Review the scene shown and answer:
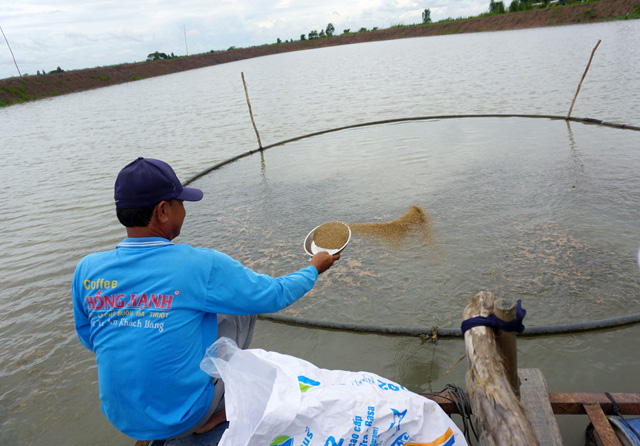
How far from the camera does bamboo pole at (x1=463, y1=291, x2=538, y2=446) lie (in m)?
1.48

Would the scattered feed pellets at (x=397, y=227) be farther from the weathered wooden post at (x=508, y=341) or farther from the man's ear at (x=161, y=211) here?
the man's ear at (x=161, y=211)

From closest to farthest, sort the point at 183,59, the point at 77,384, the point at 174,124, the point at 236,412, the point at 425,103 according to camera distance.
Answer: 1. the point at 236,412
2. the point at 77,384
3. the point at 425,103
4. the point at 174,124
5. the point at 183,59

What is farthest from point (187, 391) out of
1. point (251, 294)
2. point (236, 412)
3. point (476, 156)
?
point (476, 156)

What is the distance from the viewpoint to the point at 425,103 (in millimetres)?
12242

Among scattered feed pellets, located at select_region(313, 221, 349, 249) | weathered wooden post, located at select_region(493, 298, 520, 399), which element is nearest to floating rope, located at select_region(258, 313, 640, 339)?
scattered feed pellets, located at select_region(313, 221, 349, 249)

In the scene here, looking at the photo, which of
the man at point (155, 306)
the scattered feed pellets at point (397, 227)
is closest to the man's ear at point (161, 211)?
the man at point (155, 306)

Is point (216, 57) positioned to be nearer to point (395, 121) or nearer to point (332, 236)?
point (395, 121)

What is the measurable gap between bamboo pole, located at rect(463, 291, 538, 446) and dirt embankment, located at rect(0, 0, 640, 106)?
3312 centimetres

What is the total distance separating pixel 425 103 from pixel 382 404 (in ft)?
39.2

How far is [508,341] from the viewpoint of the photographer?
174 cm

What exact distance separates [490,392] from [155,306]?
131cm

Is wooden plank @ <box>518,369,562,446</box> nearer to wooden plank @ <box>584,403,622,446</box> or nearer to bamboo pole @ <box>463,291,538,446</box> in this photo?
wooden plank @ <box>584,403,622,446</box>

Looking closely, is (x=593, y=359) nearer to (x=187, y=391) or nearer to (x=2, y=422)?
(x=187, y=391)

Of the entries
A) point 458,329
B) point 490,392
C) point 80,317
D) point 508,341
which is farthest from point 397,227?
point 80,317
